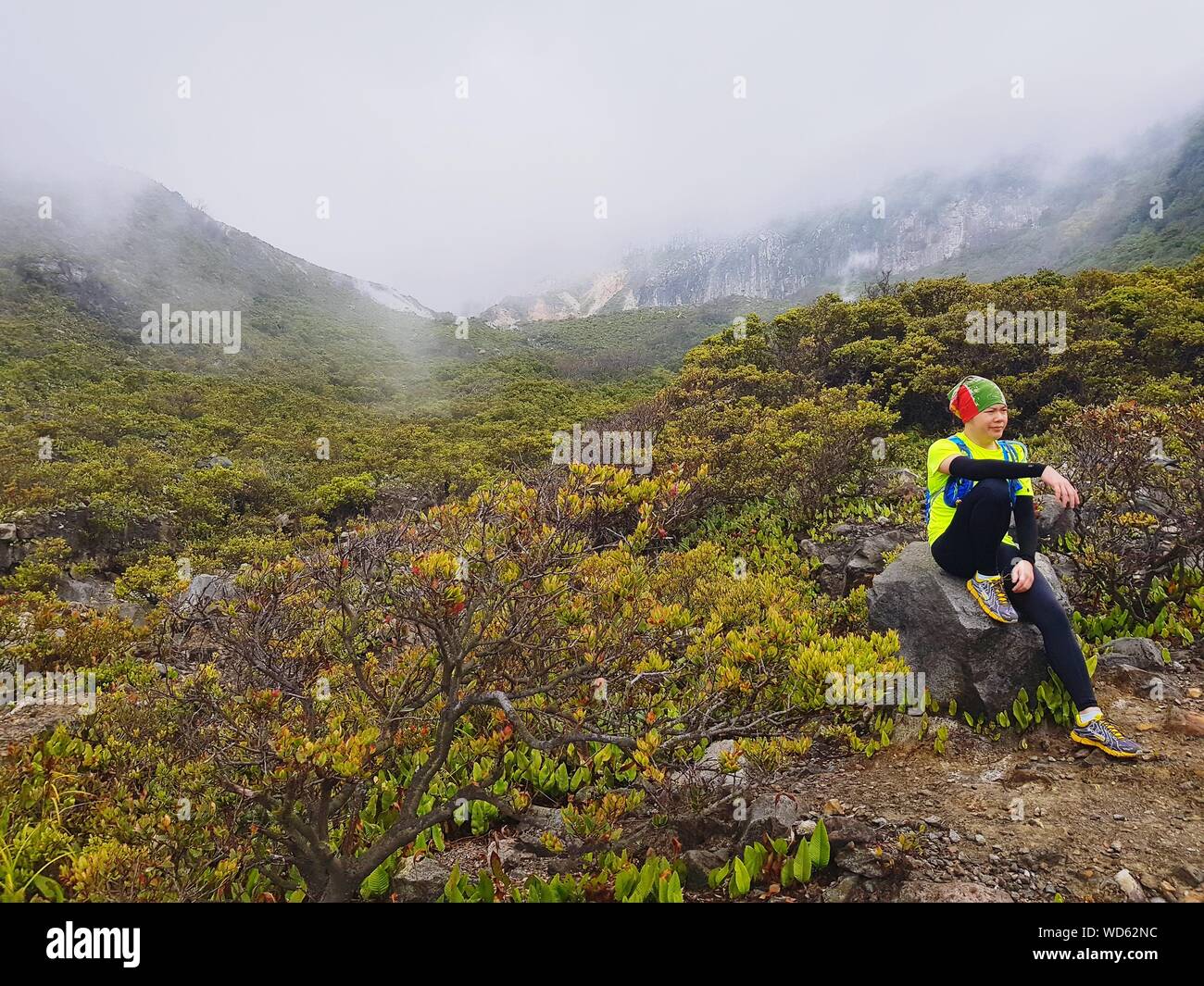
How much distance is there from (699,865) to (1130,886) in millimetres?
2082

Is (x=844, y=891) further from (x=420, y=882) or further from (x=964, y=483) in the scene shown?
(x=964, y=483)

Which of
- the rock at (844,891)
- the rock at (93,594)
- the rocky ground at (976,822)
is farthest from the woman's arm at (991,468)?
the rock at (93,594)

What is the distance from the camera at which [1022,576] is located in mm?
3828

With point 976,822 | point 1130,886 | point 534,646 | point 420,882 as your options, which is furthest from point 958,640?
point 420,882

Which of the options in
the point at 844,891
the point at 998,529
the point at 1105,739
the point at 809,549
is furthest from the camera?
the point at 809,549

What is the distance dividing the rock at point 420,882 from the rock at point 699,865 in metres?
1.50

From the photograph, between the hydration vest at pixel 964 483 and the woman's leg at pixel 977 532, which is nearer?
the woman's leg at pixel 977 532

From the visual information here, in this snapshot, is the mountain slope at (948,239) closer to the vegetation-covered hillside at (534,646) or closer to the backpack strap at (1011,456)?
the vegetation-covered hillside at (534,646)

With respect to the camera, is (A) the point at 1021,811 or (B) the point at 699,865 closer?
(A) the point at 1021,811

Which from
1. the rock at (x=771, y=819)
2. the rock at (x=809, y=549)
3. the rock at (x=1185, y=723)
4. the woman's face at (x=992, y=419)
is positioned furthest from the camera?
the rock at (x=809, y=549)

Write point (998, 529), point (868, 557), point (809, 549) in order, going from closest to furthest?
point (998, 529)
point (868, 557)
point (809, 549)

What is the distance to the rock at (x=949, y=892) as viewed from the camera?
293cm

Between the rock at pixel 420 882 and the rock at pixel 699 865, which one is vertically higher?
the rock at pixel 699 865
